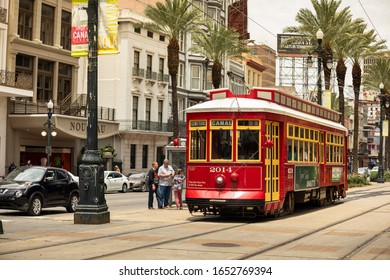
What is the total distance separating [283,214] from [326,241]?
717 centimetres

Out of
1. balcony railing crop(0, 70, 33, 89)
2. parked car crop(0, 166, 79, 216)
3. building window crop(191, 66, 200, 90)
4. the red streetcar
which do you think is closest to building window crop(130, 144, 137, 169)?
building window crop(191, 66, 200, 90)

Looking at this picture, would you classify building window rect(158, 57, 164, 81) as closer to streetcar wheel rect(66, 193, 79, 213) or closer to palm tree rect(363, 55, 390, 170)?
palm tree rect(363, 55, 390, 170)

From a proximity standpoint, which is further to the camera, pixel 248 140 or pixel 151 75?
pixel 151 75

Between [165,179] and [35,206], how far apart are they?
5.01 m

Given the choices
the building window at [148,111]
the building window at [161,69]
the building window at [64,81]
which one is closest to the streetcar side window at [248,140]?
the building window at [64,81]

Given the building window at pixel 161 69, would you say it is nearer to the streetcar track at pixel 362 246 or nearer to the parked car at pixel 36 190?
the parked car at pixel 36 190

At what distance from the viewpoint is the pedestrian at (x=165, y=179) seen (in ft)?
81.1

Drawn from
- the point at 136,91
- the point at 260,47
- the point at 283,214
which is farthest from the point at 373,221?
the point at 136,91

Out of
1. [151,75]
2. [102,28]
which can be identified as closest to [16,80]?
[151,75]

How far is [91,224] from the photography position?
Result: 690 inches

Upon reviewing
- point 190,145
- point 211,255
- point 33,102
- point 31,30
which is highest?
point 31,30

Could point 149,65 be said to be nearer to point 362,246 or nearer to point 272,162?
point 272,162

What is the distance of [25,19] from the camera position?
4547cm

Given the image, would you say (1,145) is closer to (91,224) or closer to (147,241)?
(91,224)
